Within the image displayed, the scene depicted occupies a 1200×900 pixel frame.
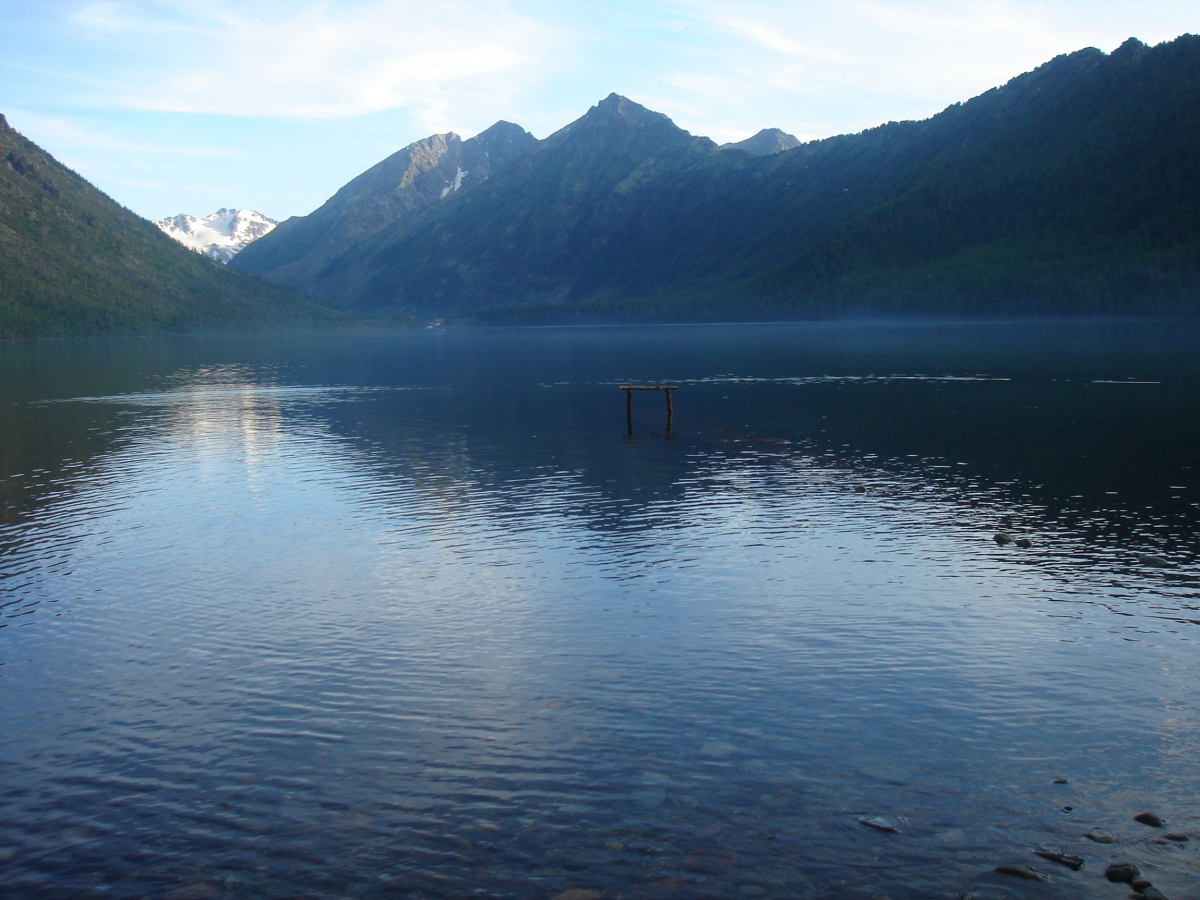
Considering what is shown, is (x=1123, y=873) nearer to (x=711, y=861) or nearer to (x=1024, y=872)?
(x=1024, y=872)

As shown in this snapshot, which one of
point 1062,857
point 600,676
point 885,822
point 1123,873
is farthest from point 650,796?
point 1123,873

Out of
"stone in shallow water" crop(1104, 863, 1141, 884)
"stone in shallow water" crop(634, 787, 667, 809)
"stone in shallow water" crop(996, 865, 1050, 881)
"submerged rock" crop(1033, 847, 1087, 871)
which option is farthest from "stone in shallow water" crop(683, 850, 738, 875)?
"stone in shallow water" crop(1104, 863, 1141, 884)

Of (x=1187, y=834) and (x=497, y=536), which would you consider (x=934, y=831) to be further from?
(x=497, y=536)

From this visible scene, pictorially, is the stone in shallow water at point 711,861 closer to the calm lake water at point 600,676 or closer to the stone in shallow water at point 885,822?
the calm lake water at point 600,676

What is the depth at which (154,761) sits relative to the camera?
675 inches

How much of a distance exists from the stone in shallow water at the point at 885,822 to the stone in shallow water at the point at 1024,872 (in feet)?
4.94

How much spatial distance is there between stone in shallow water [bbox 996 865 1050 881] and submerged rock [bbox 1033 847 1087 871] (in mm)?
411

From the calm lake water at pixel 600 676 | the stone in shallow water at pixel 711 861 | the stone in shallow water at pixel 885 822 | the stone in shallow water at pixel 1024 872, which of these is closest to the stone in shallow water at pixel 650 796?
the calm lake water at pixel 600 676

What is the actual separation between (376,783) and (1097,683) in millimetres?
14218

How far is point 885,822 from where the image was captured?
14625 millimetres

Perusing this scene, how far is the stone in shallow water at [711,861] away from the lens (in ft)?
44.5

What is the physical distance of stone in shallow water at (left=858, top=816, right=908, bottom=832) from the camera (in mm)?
14484

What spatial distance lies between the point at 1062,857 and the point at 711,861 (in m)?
4.83

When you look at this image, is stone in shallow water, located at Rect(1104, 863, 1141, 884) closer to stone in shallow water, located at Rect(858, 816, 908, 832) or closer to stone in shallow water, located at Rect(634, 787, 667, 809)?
stone in shallow water, located at Rect(858, 816, 908, 832)
